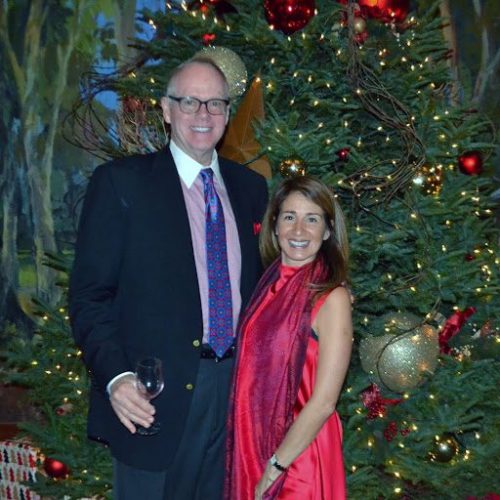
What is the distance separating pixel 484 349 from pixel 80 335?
221cm

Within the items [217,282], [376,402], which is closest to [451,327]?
[376,402]

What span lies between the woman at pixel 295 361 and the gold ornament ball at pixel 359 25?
1405mm

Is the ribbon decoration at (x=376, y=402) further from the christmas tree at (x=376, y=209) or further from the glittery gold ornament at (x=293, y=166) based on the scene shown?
the glittery gold ornament at (x=293, y=166)

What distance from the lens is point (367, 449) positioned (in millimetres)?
3496

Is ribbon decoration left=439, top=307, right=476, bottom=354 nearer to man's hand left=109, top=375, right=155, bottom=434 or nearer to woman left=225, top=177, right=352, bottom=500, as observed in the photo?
woman left=225, top=177, right=352, bottom=500

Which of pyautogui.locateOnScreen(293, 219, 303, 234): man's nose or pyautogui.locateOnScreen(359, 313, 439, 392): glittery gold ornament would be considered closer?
pyautogui.locateOnScreen(293, 219, 303, 234): man's nose

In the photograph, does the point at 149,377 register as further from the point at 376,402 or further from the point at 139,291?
the point at 376,402

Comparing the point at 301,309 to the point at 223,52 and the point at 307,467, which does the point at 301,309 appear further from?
the point at 223,52

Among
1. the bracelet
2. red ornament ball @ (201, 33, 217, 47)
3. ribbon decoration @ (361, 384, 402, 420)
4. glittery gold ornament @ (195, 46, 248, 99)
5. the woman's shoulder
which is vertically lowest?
ribbon decoration @ (361, 384, 402, 420)

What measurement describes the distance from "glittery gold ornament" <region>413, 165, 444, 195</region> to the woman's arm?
1532mm

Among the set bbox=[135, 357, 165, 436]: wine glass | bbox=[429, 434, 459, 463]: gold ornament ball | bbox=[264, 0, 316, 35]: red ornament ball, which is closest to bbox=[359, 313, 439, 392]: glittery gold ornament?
bbox=[429, 434, 459, 463]: gold ornament ball

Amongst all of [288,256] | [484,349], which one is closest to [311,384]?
[288,256]

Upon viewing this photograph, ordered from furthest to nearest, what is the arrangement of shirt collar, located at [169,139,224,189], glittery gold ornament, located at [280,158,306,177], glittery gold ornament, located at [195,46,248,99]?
glittery gold ornament, located at [195,46,248,99] → glittery gold ornament, located at [280,158,306,177] → shirt collar, located at [169,139,224,189]

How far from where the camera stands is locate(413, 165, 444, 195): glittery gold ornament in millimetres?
3764
